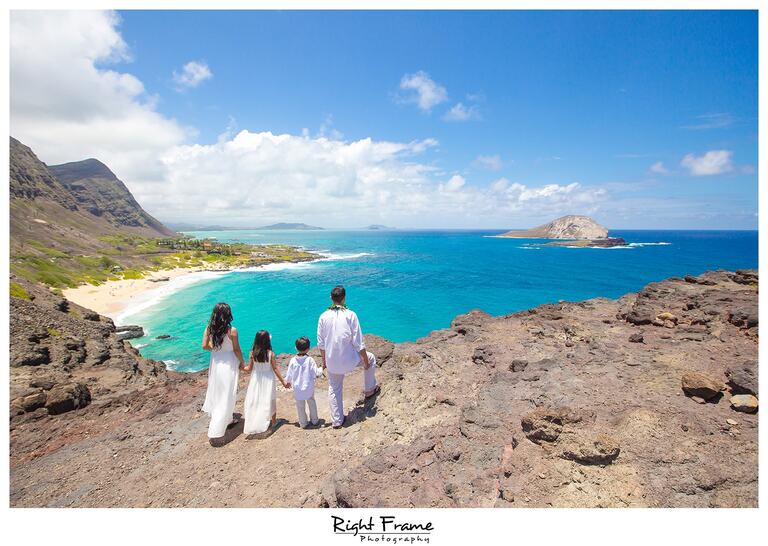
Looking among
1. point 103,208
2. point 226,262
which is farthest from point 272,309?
point 103,208

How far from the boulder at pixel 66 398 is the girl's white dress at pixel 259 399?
4938 mm

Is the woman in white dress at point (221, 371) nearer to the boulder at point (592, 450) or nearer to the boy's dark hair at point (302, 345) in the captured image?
the boy's dark hair at point (302, 345)

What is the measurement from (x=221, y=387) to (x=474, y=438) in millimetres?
3861

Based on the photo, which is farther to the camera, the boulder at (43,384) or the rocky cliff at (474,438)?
the boulder at (43,384)

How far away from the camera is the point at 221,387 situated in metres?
5.20

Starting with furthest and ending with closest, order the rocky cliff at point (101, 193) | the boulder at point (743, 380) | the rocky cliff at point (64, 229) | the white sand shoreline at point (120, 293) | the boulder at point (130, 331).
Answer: the rocky cliff at point (101, 193) → the rocky cliff at point (64, 229) → the white sand shoreline at point (120, 293) → the boulder at point (130, 331) → the boulder at point (743, 380)

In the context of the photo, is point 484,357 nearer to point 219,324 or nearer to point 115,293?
point 219,324

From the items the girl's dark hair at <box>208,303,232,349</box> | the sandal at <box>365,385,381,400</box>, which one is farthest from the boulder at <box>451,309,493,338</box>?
the girl's dark hair at <box>208,303,232,349</box>

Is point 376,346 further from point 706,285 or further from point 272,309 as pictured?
point 272,309

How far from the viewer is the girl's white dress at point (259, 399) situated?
5375 millimetres

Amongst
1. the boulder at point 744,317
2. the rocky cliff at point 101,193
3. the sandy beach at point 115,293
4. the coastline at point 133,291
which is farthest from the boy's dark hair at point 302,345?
the rocky cliff at point 101,193

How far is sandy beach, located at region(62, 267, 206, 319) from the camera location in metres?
34.5

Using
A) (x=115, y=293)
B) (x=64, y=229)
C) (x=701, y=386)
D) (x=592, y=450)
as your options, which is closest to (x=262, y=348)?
(x=592, y=450)

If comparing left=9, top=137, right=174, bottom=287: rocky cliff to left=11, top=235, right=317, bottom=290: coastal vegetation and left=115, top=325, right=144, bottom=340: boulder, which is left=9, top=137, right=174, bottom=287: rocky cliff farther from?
left=115, top=325, right=144, bottom=340: boulder
